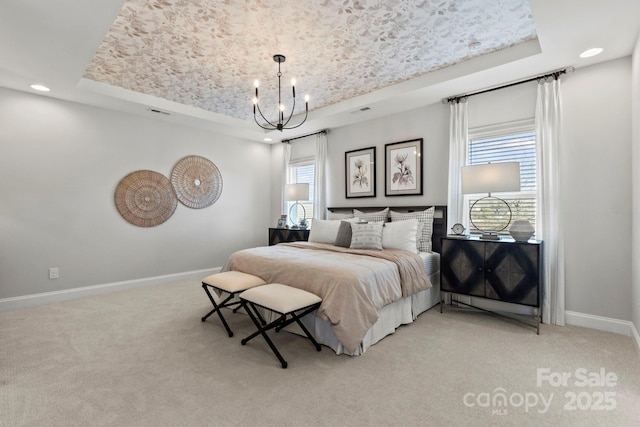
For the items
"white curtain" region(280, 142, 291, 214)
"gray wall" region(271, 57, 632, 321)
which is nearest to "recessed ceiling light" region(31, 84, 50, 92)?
"white curtain" region(280, 142, 291, 214)

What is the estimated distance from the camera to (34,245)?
12.5 feet

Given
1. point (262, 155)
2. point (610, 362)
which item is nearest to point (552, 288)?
point (610, 362)

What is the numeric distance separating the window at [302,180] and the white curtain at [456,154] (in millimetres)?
2596

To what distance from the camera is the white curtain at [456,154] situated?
3809 mm

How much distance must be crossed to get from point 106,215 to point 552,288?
18.3ft

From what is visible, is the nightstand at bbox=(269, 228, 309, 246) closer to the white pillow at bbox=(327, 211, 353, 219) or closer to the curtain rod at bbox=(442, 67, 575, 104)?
the white pillow at bbox=(327, 211, 353, 219)

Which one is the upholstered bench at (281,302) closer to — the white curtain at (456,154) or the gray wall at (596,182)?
the white curtain at (456,154)

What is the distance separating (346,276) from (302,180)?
3.76 m

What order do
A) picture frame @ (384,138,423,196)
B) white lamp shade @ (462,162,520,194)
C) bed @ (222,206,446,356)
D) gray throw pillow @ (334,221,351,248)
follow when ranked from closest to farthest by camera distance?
bed @ (222,206,446,356), white lamp shade @ (462,162,520,194), gray throw pillow @ (334,221,351,248), picture frame @ (384,138,423,196)

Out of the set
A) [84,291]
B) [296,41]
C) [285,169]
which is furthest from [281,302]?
[285,169]

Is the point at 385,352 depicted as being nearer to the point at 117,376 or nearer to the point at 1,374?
the point at 117,376

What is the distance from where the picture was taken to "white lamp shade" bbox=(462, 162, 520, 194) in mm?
3098

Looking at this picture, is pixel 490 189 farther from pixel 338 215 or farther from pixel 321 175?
pixel 321 175

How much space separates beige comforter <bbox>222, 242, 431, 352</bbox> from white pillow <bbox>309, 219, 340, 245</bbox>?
0.46 m
